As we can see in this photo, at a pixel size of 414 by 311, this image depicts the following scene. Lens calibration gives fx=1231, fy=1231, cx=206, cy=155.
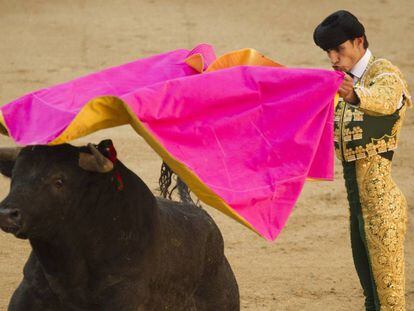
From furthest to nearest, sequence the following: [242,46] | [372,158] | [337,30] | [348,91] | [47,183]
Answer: [242,46] < [372,158] < [337,30] < [348,91] < [47,183]

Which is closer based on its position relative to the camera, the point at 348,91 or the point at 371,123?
the point at 348,91

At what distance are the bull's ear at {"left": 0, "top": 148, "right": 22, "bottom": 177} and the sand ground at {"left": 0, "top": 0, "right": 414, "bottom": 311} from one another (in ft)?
6.33

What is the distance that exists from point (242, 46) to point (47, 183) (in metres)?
7.46

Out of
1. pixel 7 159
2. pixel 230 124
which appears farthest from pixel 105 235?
pixel 230 124

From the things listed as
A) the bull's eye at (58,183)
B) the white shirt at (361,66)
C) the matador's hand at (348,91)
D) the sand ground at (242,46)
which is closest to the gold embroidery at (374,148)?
the white shirt at (361,66)

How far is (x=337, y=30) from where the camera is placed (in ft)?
19.3

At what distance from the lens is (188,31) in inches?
496

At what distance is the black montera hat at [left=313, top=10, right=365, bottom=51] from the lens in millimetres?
5875

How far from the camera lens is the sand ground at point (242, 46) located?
25.0 feet

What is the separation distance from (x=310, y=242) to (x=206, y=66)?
2.75 m

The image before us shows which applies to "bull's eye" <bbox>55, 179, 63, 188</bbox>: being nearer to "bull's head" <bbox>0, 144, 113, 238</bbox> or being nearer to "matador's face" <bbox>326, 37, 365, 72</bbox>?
"bull's head" <bbox>0, 144, 113, 238</bbox>

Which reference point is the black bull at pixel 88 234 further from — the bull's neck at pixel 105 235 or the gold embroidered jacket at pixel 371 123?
the gold embroidered jacket at pixel 371 123

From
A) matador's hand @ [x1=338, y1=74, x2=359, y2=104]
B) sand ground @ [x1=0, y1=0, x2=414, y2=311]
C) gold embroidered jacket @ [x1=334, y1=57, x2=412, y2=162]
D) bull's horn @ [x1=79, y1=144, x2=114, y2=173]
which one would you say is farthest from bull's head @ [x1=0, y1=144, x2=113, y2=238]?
sand ground @ [x1=0, y1=0, x2=414, y2=311]

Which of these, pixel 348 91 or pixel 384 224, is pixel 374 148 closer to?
pixel 384 224
